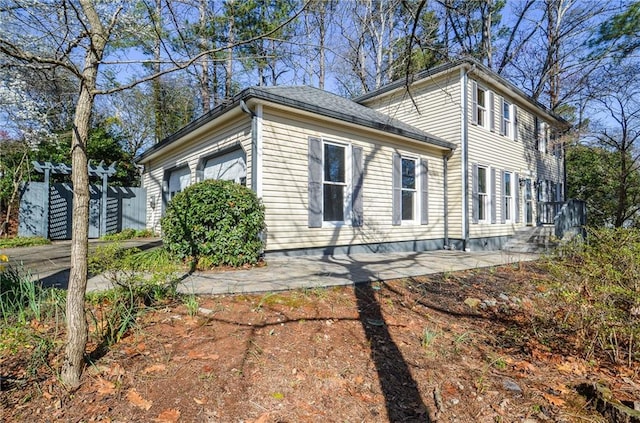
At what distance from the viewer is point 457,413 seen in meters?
2.04

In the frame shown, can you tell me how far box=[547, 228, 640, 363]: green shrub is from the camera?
2691mm

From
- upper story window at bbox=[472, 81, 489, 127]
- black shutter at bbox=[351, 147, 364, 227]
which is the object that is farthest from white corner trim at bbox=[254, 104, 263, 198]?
upper story window at bbox=[472, 81, 489, 127]

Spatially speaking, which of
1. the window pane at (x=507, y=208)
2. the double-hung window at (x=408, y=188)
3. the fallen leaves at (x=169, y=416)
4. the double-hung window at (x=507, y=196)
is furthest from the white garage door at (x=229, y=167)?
the window pane at (x=507, y=208)

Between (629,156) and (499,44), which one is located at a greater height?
(499,44)

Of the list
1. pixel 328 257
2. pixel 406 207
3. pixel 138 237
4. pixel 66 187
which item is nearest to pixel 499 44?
pixel 406 207

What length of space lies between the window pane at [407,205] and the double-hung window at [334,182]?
221 cm

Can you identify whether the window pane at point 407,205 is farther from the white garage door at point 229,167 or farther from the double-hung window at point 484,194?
the white garage door at point 229,167

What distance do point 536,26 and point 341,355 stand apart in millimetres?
19555

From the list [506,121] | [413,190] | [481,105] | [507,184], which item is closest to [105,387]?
[413,190]

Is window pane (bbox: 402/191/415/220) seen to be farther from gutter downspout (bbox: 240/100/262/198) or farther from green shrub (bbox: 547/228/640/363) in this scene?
green shrub (bbox: 547/228/640/363)

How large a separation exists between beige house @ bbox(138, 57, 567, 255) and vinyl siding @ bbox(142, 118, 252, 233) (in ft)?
0.13

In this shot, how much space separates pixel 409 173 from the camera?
871 centimetres

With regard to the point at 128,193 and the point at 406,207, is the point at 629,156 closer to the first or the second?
the point at 406,207

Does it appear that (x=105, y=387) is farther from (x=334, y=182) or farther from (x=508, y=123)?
(x=508, y=123)
